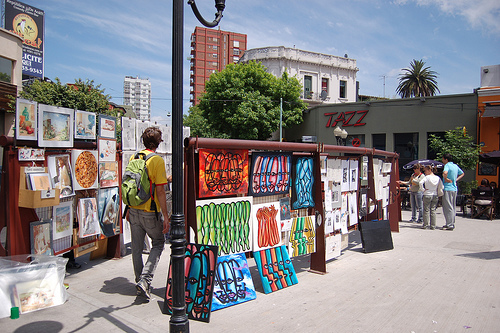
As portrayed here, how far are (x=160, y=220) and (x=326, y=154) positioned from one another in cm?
284

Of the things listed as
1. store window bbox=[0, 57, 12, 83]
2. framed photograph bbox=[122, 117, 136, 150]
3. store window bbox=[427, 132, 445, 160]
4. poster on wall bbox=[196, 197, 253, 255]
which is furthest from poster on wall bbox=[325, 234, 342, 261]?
store window bbox=[427, 132, 445, 160]

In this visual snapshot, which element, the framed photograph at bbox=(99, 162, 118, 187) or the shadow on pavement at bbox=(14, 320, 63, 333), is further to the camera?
the framed photograph at bbox=(99, 162, 118, 187)

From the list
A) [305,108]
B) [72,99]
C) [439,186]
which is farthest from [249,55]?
[439,186]

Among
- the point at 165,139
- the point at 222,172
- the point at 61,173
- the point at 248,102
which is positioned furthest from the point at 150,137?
the point at 248,102

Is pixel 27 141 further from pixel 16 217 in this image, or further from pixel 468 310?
pixel 468 310

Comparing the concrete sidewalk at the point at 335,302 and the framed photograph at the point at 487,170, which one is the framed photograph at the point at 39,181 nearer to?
the concrete sidewalk at the point at 335,302

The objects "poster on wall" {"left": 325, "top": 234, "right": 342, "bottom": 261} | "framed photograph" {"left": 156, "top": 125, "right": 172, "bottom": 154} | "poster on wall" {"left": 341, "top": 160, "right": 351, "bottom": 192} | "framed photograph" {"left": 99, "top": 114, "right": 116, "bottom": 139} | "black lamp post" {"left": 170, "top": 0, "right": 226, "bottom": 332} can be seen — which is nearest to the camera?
"black lamp post" {"left": 170, "top": 0, "right": 226, "bottom": 332}

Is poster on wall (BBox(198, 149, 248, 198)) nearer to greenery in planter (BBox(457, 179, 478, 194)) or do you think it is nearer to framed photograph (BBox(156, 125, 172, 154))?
framed photograph (BBox(156, 125, 172, 154))

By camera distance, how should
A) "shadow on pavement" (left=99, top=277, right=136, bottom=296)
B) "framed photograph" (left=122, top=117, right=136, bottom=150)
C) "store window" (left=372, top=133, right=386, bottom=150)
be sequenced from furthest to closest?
"store window" (left=372, top=133, right=386, bottom=150)
"framed photograph" (left=122, top=117, right=136, bottom=150)
"shadow on pavement" (left=99, top=277, right=136, bottom=296)

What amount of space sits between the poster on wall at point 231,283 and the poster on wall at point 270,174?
925mm

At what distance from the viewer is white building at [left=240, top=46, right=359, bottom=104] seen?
42.9 meters

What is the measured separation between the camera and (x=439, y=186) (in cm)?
1006

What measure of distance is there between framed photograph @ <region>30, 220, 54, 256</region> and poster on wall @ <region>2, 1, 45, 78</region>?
28.0 metres

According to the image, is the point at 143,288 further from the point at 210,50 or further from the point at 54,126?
the point at 210,50
